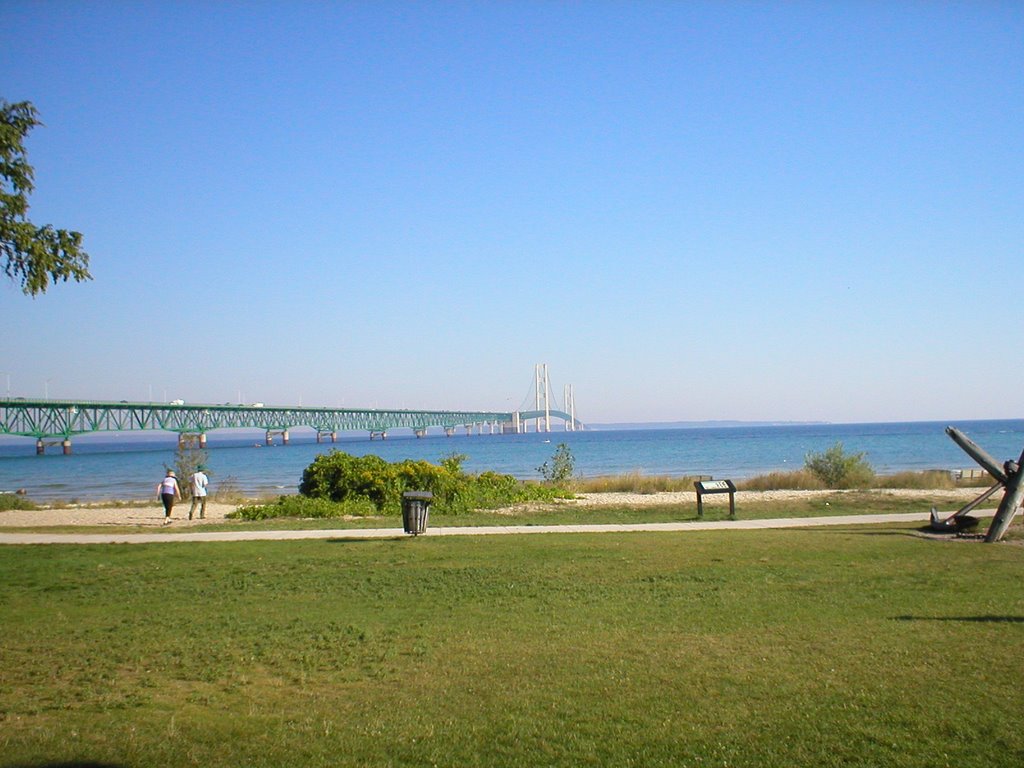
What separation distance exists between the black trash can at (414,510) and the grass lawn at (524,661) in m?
2.98

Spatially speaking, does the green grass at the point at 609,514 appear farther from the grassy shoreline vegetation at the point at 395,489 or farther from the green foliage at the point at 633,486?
the green foliage at the point at 633,486

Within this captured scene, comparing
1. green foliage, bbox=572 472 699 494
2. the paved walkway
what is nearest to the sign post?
the paved walkway

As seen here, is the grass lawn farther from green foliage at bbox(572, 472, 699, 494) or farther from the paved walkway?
green foliage at bbox(572, 472, 699, 494)

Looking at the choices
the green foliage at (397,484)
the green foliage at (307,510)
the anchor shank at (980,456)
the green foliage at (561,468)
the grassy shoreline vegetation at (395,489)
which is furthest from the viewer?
the green foliage at (561,468)

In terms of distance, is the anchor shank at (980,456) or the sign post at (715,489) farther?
the sign post at (715,489)

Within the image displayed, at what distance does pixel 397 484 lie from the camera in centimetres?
2547

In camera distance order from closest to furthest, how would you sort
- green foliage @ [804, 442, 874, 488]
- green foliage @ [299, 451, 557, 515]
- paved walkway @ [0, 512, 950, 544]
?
paved walkway @ [0, 512, 950, 544], green foliage @ [299, 451, 557, 515], green foliage @ [804, 442, 874, 488]

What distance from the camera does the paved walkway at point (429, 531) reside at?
17327mm

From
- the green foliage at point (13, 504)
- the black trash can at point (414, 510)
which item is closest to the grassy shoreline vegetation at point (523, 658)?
the black trash can at point (414, 510)

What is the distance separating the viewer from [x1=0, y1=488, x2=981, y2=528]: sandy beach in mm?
23141

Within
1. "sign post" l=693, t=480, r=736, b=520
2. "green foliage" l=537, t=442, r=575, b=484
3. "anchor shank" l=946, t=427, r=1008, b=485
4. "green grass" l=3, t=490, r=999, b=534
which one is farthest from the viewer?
"green foliage" l=537, t=442, r=575, b=484

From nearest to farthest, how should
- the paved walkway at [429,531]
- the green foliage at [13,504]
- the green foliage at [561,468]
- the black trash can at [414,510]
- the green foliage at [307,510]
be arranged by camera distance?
the black trash can at [414,510]
the paved walkway at [429,531]
the green foliage at [307,510]
the green foliage at [13,504]
the green foliage at [561,468]

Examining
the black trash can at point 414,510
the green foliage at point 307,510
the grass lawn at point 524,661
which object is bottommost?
the grass lawn at point 524,661

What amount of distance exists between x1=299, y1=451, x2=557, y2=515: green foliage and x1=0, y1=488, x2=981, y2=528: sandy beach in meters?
2.09
